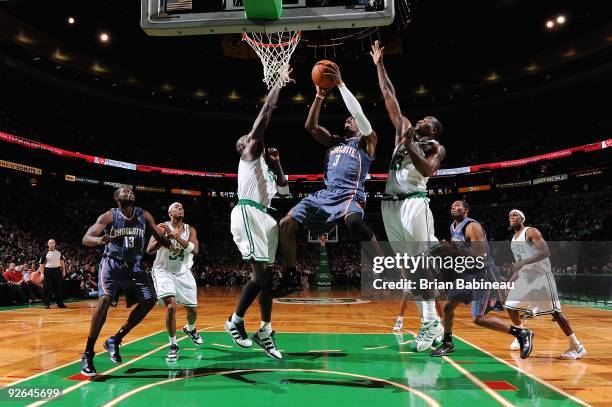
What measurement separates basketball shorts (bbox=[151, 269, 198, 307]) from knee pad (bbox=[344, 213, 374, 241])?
8.16ft

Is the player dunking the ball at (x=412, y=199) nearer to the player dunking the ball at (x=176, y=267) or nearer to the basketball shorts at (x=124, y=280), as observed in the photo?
the player dunking the ball at (x=176, y=267)

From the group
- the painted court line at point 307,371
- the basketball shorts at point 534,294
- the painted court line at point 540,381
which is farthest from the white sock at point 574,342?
the painted court line at point 307,371

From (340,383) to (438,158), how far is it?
258cm

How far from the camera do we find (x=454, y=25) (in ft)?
74.1

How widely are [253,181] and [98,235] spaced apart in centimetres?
175

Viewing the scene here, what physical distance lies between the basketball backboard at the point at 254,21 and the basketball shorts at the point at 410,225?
195 cm

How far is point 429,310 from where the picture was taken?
19.2 ft

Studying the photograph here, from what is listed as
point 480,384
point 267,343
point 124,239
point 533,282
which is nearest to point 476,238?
point 533,282

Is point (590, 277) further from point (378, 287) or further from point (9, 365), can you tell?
point (9, 365)

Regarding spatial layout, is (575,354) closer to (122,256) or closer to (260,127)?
(260,127)

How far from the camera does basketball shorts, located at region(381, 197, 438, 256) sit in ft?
17.9

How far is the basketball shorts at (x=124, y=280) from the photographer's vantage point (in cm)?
533

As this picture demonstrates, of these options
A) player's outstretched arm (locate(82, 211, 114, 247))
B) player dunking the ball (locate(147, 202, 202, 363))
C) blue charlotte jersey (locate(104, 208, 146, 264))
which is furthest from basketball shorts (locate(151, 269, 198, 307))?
player's outstretched arm (locate(82, 211, 114, 247))

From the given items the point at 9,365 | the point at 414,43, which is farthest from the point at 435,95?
the point at 9,365
